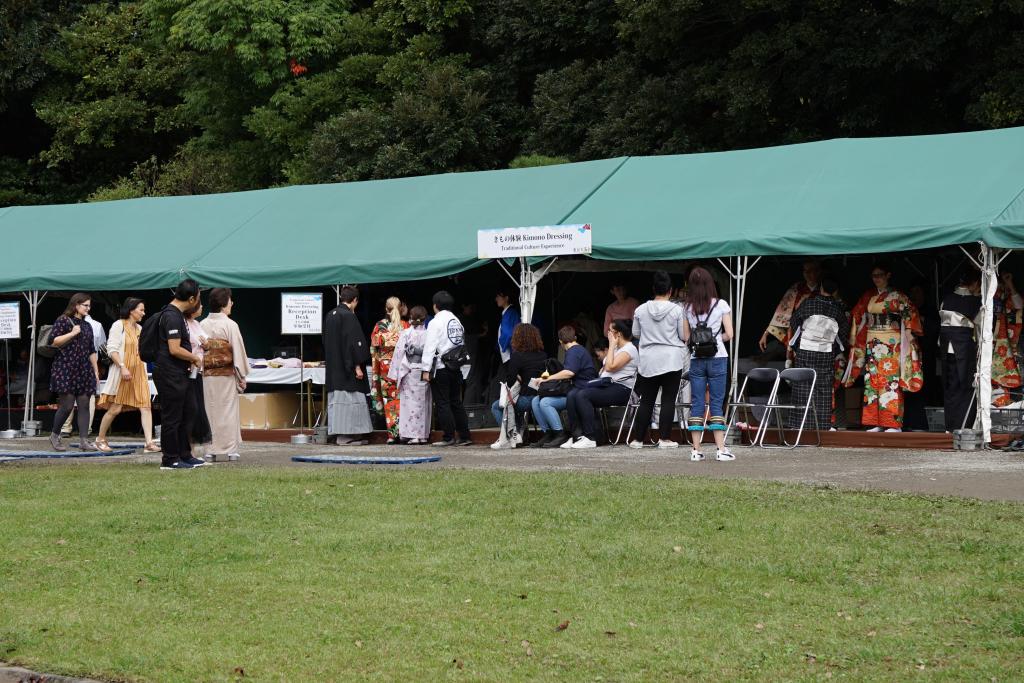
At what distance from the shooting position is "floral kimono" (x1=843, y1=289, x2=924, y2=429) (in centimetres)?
1571

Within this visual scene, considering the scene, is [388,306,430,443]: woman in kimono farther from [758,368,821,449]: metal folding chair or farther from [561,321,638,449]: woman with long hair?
[758,368,821,449]: metal folding chair

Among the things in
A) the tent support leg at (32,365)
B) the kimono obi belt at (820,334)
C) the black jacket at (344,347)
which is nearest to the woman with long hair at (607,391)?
the kimono obi belt at (820,334)

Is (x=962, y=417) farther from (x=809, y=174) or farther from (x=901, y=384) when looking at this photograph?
(x=809, y=174)

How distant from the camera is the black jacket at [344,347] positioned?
16594mm

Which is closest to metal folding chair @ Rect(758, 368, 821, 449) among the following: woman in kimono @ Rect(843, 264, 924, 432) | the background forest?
woman in kimono @ Rect(843, 264, 924, 432)

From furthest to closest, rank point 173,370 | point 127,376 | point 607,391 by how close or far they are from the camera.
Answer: point 127,376, point 607,391, point 173,370

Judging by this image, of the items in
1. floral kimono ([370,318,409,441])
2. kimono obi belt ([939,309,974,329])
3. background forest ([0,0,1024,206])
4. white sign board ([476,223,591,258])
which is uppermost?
background forest ([0,0,1024,206])

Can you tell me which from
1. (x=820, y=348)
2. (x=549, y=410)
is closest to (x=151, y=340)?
(x=549, y=410)

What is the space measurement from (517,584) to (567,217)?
9.61 meters

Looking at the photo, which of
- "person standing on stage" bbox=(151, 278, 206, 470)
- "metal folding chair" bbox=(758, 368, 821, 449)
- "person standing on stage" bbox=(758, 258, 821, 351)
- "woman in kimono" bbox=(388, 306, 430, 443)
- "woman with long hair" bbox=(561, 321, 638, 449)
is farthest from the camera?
"woman in kimono" bbox=(388, 306, 430, 443)

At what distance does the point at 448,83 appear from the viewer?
33188 millimetres

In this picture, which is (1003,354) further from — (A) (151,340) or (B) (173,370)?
(A) (151,340)

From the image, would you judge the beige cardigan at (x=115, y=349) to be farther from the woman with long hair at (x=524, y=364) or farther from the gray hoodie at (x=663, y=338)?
the gray hoodie at (x=663, y=338)

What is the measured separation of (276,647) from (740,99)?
21920 millimetres
